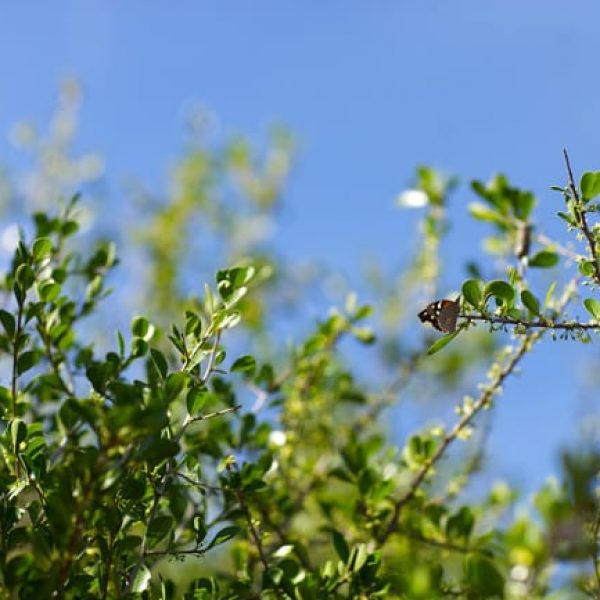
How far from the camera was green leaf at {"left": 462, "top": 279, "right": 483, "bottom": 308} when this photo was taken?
1.29 metres

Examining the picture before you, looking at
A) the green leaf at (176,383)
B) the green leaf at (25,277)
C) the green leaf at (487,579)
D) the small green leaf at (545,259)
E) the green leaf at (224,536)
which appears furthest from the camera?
the small green leaf at (545,259)

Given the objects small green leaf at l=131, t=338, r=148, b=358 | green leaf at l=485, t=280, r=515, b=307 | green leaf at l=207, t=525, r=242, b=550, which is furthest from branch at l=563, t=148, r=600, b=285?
small green leaf at l=131, t=338, r=148, b=358

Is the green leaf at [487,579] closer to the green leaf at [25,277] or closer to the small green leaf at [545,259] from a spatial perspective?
the green leaf at [25,277]

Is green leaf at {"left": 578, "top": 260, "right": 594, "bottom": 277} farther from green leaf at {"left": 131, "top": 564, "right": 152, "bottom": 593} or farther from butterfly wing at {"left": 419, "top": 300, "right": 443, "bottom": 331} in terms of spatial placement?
green leaf at {"left": 131, "top": 564, "right": 152, "bottom": 593}

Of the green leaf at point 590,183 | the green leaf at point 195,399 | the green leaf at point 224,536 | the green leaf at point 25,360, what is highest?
the green leaf at point 590,183

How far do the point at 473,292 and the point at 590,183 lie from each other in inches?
10.1

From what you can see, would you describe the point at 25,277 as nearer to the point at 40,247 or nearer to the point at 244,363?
the point at 40,247

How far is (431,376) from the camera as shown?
499 centimetres

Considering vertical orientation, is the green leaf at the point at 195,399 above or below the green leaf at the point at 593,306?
below

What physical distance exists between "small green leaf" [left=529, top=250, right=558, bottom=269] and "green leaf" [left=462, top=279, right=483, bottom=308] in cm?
74

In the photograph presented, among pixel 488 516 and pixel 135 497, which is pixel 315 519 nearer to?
pixel 488 516

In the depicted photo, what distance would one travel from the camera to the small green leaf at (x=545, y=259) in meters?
1.98

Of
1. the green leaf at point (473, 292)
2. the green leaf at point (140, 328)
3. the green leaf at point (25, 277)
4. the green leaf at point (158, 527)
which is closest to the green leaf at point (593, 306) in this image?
the green leaf at point (473, 292)

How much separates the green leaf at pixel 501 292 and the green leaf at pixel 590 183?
185 millimetres
